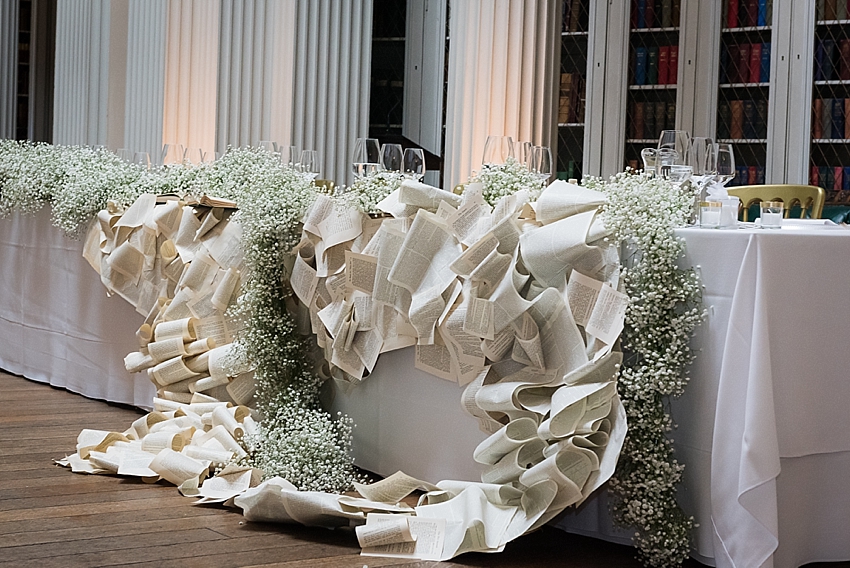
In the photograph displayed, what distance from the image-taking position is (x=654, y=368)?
2.35 m

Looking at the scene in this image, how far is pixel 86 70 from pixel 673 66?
3.77 meters

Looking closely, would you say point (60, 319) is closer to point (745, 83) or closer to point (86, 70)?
point (86, 70)

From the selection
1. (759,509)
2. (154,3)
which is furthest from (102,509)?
(154,3)

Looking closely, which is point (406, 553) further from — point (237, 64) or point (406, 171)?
point (237, 64)

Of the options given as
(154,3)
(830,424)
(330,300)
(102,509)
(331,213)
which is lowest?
(102,509)

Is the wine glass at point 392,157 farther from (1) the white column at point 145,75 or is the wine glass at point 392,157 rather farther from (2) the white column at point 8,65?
(2) the white column at point 8,65

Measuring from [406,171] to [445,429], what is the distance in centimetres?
79

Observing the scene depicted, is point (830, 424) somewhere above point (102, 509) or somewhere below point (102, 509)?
above

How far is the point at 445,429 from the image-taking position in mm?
2854

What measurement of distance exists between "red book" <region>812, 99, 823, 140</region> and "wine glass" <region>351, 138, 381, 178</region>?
10.1 ft

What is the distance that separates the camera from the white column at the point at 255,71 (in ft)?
18.1

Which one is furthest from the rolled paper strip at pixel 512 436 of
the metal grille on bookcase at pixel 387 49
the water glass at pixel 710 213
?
the metal grille on bookcase at pixel 387 49

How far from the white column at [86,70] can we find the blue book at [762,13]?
3.78 metres

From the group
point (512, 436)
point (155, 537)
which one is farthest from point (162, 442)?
point (512, 436)
